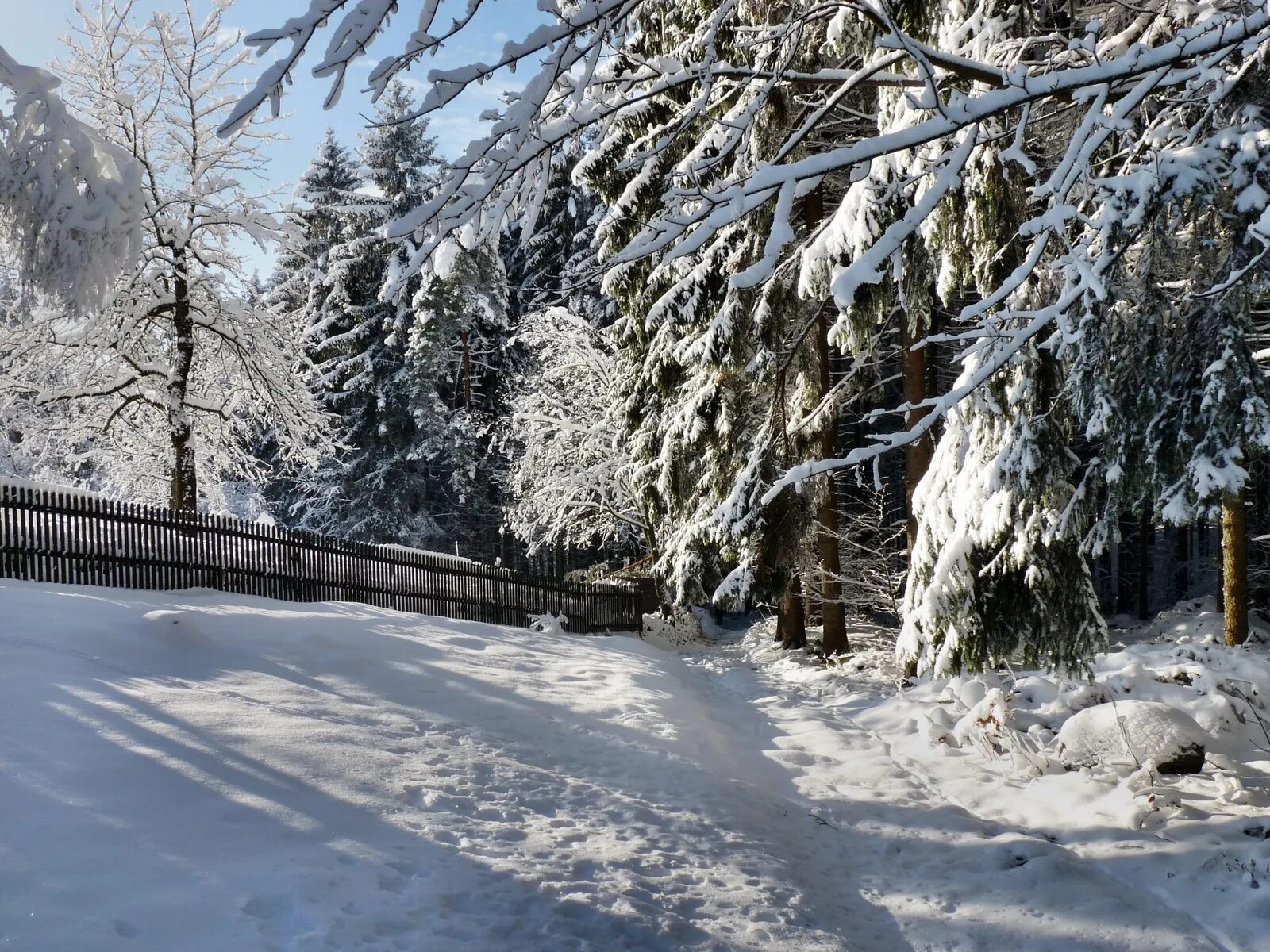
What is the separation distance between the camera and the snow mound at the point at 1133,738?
5.95 metres

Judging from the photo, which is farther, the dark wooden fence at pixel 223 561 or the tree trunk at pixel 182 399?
the tree trunk at pixel 182 399

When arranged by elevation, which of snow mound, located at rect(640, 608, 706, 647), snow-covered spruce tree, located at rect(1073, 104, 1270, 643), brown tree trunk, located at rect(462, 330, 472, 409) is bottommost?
snow mound, located at rect(640, 608, 706, 647)

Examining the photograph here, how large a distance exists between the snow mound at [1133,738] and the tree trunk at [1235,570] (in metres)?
4.20

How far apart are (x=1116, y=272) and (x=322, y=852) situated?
5.54 m

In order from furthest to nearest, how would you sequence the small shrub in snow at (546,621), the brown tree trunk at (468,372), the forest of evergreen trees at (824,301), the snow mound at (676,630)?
the brown tree trunk at (468,372)
the snow mound at (676,630)
the small shrub in snow at (546,621)
the forest of evergreen trees at (824,301)

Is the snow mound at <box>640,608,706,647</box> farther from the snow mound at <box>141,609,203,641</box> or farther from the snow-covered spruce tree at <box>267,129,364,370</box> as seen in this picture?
the snow-covered spruce tree at <box>267,129,364,370</box>

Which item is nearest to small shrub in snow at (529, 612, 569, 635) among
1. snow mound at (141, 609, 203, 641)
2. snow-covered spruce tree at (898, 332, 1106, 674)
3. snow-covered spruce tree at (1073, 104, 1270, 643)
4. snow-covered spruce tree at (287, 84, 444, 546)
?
snow mound at (141, 609, 203, 641)

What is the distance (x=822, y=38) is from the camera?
8.66 m

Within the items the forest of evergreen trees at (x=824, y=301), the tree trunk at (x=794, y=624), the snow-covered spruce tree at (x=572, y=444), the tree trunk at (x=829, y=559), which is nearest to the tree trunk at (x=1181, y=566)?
the forest of evergreen trees at (x=824, y=301)

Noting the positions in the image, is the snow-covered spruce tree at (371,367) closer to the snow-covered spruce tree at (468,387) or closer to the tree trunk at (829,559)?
the snow-covered spruce tree at (468,387)

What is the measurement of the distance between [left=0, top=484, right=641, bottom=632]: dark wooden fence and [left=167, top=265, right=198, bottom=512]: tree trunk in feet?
8.54

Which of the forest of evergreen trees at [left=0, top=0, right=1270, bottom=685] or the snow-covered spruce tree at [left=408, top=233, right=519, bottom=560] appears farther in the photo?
the snow-covered spruce tree at [left=408, top=233, right=519, bottom=560]

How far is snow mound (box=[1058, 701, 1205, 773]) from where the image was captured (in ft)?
19.5

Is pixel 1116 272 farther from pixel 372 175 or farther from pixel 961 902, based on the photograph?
pixel 372 175
